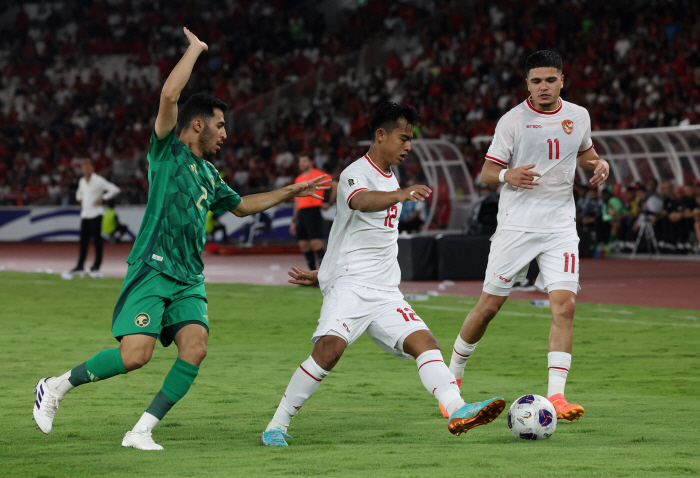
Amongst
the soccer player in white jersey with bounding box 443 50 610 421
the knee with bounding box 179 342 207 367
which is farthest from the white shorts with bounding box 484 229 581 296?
the knee with bounding box 179 342 207 367

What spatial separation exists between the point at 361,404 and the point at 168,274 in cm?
212

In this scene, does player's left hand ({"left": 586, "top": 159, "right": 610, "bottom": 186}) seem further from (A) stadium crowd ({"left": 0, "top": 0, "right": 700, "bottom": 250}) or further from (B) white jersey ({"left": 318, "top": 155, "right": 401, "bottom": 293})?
(A) stadium crowd ({"left": 0, "top": 0, "right": 700, "bottom": 250})

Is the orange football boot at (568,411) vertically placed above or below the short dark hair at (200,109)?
below

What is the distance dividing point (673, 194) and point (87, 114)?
79.7 feet

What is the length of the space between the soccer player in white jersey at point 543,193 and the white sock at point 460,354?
192 mm

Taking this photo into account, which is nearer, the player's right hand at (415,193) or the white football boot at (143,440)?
the player's right hand at (415,193)

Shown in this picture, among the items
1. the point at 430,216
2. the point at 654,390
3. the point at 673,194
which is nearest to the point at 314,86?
the point at 430,216

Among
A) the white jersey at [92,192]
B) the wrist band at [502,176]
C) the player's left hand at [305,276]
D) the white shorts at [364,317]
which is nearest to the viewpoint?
the white shorts at [364,317]

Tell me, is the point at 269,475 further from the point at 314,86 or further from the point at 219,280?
the point at 314,86

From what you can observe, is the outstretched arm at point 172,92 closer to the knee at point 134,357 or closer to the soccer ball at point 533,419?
the knee at point 134,357

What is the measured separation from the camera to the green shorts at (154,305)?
17.0ft

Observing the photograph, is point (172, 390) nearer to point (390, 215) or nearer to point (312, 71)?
point (390, 215)

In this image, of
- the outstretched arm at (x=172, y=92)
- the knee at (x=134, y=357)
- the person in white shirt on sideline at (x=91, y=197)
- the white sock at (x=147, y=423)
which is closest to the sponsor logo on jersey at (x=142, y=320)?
the knee at (x=134, y=357)

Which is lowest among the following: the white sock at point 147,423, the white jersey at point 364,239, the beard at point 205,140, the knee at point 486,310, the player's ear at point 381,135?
the white sock at point 147,423
